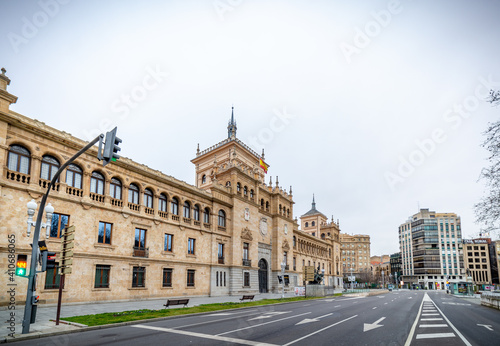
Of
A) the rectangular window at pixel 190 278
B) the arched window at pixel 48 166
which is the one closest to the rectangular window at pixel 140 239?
the rectangular window at pixel 190 278

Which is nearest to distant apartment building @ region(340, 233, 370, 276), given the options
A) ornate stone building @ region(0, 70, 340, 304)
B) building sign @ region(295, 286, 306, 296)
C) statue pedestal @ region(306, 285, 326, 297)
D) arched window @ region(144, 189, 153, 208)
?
ornate stone building @ region(0, 70, 340, 304)

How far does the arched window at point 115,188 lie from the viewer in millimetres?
28891

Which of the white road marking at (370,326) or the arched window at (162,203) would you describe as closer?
the white road marking at (370,326)

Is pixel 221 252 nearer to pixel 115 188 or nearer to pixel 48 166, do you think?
pixel 115 188

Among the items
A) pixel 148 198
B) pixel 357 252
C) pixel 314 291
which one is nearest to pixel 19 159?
pixel 148 198

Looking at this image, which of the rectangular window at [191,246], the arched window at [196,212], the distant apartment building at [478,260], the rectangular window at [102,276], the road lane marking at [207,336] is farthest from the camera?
the distant apartment building at [478,260]

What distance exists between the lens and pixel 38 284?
2225 cm

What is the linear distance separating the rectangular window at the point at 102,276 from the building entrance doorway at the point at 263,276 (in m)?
27.3

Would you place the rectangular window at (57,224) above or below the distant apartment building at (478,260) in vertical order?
above

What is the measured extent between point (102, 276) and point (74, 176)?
833cm

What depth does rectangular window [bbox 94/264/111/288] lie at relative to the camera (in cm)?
2622

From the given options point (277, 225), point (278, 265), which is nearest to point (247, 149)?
point (277, 225)

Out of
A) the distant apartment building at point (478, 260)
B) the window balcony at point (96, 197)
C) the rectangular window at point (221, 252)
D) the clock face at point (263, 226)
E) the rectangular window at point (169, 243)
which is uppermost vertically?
the window balcony at point (96, 197)

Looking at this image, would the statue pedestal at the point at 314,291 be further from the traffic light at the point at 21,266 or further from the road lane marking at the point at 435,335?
the traffic light at the point at 21,266
